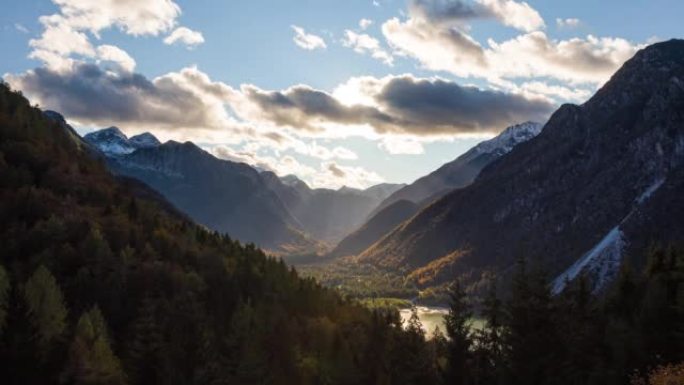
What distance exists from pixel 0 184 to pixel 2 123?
1199 inches

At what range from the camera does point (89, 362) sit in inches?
3526

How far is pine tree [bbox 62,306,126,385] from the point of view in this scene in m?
89.1

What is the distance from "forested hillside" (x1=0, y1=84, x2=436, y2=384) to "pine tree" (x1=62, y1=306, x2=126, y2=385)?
167mm

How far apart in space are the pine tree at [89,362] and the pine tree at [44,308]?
3916 millimetres

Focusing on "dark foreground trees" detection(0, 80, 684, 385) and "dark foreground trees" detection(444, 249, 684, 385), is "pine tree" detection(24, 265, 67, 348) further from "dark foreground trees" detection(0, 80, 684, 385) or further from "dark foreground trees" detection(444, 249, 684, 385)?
"dark foreground trees" detection(444, 249, 684, 385)

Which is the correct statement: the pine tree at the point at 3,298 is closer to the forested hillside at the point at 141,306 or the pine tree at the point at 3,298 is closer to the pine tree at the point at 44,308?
the forested hillside at the point at 141,306

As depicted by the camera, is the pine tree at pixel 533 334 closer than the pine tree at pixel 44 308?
Yes

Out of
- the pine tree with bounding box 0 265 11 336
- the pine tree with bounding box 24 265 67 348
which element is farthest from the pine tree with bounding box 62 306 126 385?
the pine tree with bounding box 0 265 11 336

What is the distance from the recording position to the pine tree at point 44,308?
9350 centimetres

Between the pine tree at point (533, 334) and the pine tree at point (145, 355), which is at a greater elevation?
the pine tree at point (533, 334)

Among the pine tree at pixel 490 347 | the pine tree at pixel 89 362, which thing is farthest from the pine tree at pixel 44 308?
the pine tree at pixel 490 347

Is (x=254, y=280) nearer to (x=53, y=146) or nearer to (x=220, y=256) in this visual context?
(x=220, y=256)

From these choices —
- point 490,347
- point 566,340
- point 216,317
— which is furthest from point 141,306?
point 566,340

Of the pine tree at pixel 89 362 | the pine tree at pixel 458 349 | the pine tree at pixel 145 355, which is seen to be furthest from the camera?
the pine tree at pixel 145 355
